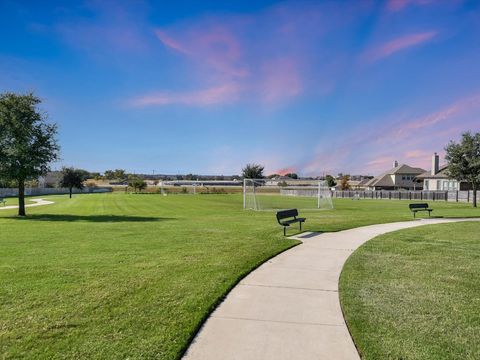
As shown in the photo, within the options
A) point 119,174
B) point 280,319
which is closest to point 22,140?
point 280,319

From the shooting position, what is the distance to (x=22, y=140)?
24.2 m

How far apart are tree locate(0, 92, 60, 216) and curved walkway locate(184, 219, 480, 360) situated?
68.5 ft

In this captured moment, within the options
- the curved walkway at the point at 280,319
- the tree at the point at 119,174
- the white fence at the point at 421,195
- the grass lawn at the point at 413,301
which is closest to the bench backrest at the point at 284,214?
the grass lawn at the point at 413,301

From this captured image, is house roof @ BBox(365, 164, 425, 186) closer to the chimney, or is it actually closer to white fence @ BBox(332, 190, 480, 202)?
the chimney

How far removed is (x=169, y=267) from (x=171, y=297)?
224cm

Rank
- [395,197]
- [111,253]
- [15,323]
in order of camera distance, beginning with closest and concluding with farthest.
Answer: [15,323]
[111,253]
[395,197]

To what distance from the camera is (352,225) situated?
58.2ft

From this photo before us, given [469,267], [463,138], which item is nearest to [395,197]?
[463,138]

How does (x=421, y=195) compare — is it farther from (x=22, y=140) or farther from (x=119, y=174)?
(x=119, y=174)

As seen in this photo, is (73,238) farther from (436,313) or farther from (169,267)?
(436,313)

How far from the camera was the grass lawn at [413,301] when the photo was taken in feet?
15.7

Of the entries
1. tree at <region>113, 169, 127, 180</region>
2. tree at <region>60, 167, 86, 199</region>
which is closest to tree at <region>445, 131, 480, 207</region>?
tree at <region>60, 167, 86, 199</region>

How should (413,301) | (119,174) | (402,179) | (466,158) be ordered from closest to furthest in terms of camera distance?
(413,301) < (466,158) < (402,179) < (119,174)

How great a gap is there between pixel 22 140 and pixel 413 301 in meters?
25.0
